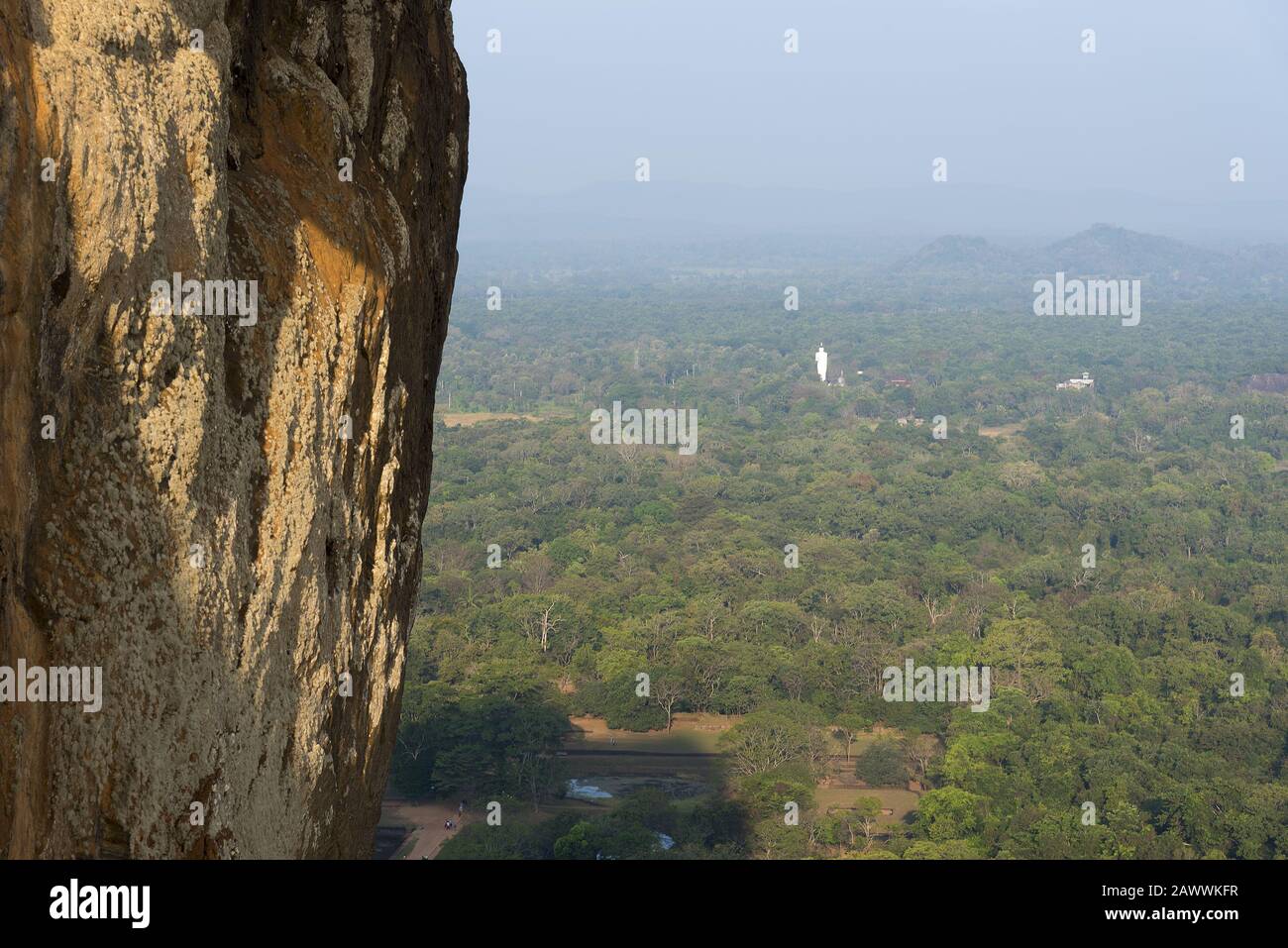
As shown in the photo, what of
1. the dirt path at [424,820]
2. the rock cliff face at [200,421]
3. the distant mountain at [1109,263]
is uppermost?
the distant mountain at [1109,263]

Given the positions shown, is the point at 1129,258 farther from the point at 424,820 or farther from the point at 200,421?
the point at 200,421

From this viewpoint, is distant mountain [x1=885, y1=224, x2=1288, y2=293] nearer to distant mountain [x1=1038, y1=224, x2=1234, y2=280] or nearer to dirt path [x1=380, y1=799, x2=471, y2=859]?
distant mountain [x1=1038, y1=224, x2=1234, y2=280]

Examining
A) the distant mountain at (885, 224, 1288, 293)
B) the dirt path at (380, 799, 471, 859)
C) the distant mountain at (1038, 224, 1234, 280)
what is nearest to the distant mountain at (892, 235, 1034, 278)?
the distant mountain at (885, 224, 1288, 293)

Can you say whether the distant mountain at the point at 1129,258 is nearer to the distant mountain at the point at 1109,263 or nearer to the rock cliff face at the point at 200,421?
the distant mountain at the point at 1109,263

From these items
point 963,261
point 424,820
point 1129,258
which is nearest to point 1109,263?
point 1129,258

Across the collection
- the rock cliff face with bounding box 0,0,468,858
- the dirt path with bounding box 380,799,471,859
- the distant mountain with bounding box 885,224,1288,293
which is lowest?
the dirt path with bounding box 380,799,471,859

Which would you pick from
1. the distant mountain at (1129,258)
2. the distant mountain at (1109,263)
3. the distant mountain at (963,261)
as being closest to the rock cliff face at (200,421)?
the distant mountain at (1109,263)
